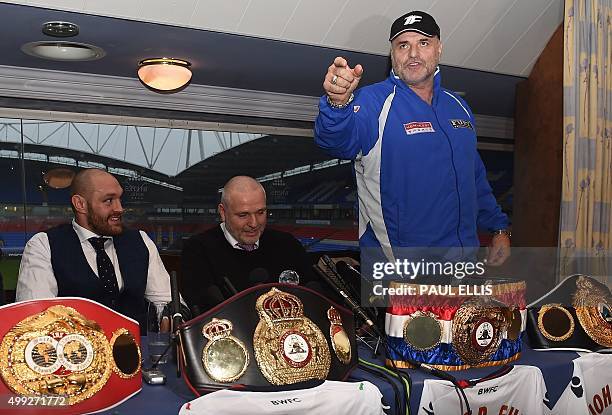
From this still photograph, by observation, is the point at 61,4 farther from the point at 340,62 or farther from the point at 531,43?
the point at 531,43

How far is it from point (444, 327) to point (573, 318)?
0.44 m

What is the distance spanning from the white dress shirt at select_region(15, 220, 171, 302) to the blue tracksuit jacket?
72 cm

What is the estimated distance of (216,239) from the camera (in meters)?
2.21

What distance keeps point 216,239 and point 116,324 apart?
3.78 ft

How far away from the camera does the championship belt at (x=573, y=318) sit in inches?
55.7

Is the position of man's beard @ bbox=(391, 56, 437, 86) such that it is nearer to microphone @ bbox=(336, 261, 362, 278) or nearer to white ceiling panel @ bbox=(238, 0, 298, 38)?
microphone @ bbox=(336, 261, 362, 278)

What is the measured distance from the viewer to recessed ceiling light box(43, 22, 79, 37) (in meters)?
2.52

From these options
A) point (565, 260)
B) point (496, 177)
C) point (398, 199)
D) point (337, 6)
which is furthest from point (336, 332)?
point (496, 177)

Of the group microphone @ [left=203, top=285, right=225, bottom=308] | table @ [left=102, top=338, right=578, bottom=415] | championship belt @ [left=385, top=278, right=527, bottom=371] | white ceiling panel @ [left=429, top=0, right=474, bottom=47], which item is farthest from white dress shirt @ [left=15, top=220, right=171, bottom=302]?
white ceiling panel @ [left=429, top=0, right=474, bottom=47]

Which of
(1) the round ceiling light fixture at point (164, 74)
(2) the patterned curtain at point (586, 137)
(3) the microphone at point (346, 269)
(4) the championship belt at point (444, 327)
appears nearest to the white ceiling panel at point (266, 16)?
(1) the round ceiling light fixture at point (164, 74)

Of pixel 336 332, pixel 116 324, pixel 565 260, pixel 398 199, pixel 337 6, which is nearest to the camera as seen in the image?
pixel 116 324

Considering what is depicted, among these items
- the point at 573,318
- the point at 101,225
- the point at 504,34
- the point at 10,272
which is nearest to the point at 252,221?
the point at 101,225

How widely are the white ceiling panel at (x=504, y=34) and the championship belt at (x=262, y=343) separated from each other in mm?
2390

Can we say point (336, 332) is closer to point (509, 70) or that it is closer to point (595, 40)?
point (595, 40)
